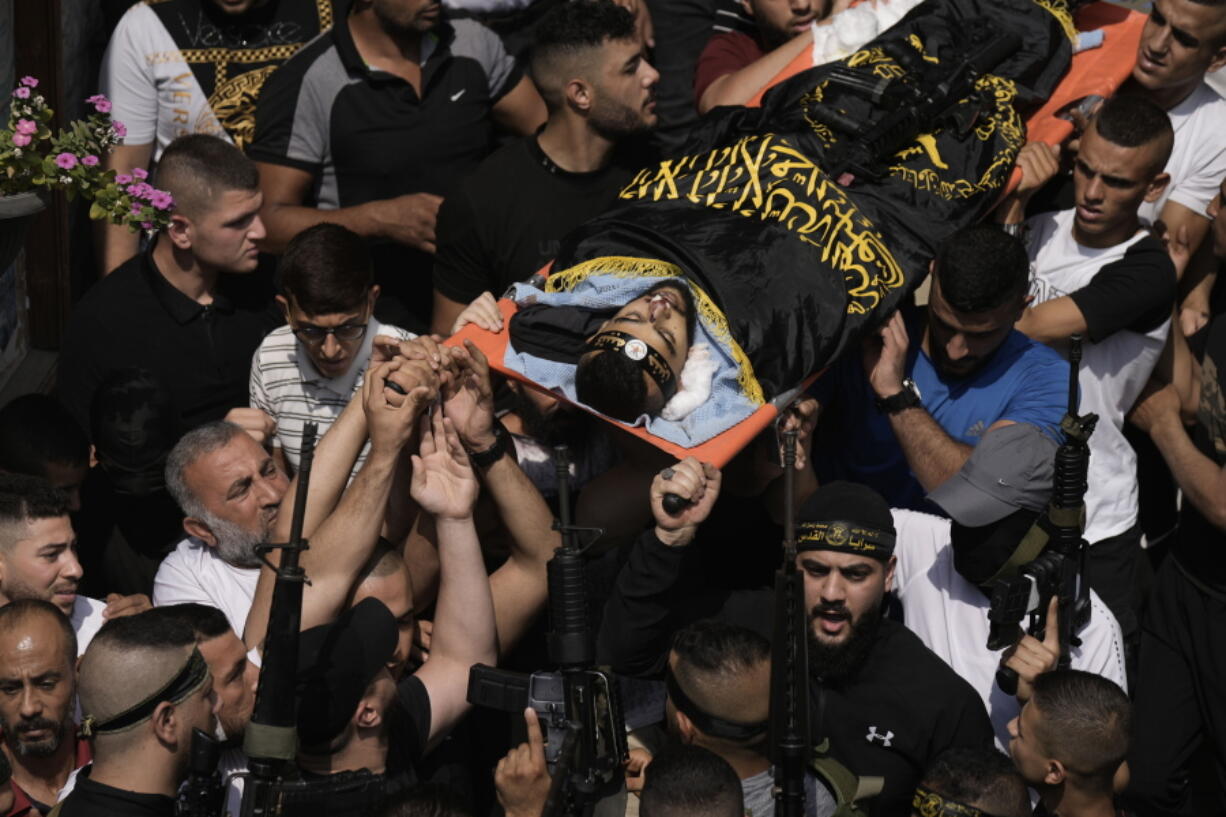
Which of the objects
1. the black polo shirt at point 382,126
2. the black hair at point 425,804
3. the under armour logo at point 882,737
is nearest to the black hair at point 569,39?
the black polo shirt at point 382,126

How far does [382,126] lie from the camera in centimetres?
593

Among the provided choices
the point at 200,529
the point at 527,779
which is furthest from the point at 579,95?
the point at 527,779

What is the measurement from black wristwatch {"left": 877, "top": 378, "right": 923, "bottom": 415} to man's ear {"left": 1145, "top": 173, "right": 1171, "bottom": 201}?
4.00ft

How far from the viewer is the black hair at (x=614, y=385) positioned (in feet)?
15.3

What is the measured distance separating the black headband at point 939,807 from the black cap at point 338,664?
1.25 m

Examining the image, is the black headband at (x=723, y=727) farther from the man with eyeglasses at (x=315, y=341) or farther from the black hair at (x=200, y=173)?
the black hair at (x=200, y=173)

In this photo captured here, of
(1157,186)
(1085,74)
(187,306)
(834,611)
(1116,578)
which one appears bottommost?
(1116,578)

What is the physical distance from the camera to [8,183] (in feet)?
14.5

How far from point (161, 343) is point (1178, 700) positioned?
10.9 feet

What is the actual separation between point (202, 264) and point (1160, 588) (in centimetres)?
318

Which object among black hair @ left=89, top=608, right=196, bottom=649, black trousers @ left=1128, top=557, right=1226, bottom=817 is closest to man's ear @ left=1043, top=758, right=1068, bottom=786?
black trousers @ left=1128, top=557, right=1226, bottom=817

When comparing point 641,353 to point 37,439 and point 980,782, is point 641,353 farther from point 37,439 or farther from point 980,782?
point 37,439

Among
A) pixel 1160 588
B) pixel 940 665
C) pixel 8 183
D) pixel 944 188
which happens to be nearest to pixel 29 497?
pixel 8 183

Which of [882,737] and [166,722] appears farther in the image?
[882,737]
